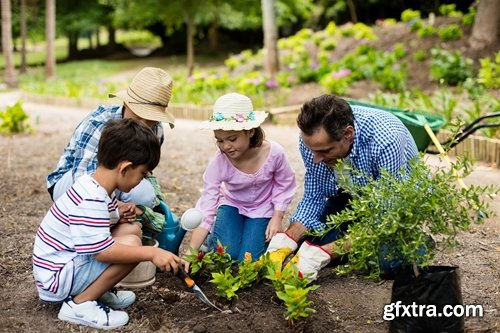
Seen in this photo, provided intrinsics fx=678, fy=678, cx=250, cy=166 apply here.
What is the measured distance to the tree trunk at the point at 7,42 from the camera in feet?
46.0

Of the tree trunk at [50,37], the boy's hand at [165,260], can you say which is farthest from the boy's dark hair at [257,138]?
the tree trunk at [50,37]

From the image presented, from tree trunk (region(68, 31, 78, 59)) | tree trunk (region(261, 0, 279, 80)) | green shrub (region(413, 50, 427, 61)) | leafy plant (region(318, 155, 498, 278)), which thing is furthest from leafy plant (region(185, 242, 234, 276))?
tree trunk (region(68, 31, 78, 59))

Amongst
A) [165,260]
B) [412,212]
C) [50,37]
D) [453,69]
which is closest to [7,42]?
[50,37]

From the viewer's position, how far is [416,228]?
8.13 feet

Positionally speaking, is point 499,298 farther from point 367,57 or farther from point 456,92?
point 367,57

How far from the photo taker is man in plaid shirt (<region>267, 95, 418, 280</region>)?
3.06 metres

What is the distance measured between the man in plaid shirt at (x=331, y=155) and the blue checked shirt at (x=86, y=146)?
103cm

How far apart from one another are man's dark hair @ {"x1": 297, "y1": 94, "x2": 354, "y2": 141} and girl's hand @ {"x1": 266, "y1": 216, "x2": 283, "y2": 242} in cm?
73

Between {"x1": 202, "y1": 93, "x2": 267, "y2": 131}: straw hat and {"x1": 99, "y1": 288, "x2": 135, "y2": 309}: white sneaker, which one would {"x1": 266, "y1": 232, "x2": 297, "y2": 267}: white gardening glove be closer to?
{"x1": 202, "y1": 93, "x2": 267, "y2": 131}: straw hat

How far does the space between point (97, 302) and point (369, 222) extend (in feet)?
4.05

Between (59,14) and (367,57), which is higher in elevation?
Answer: (59,14)

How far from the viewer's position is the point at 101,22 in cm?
2091

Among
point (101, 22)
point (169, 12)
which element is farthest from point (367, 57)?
point (101, 22)

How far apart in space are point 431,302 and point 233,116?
1.42 metres
